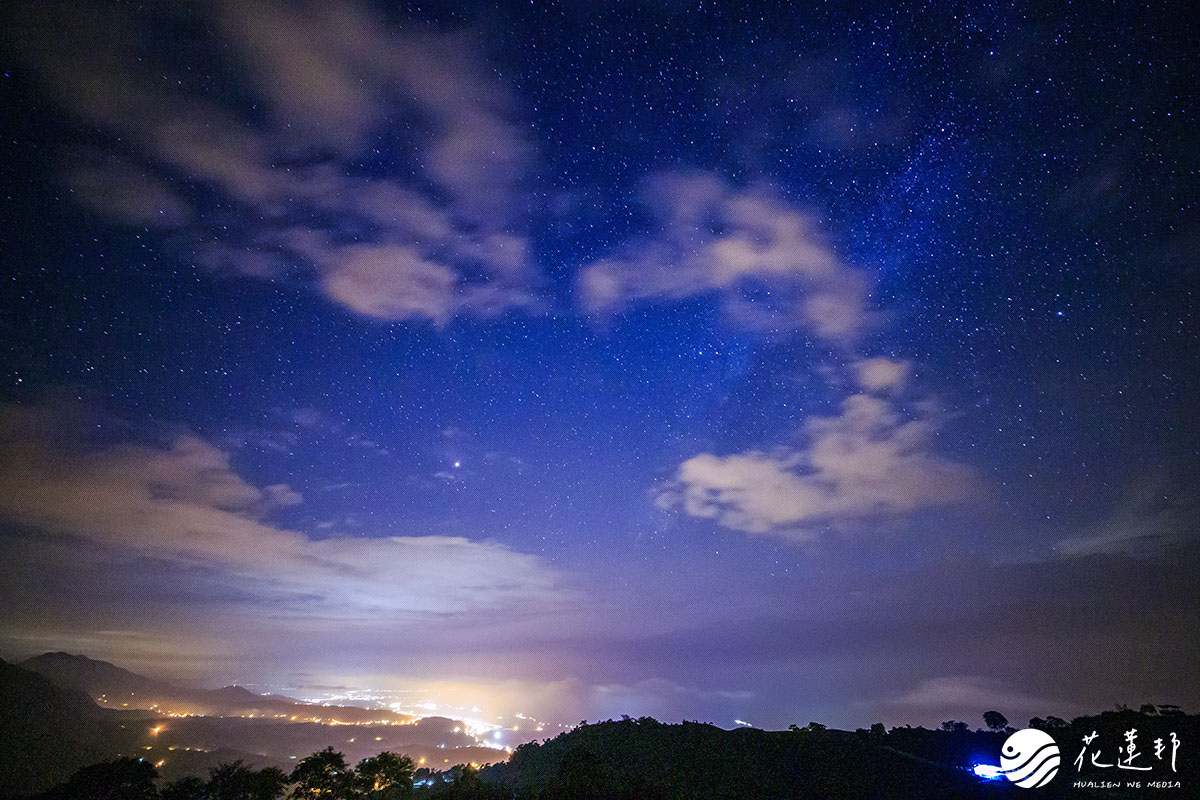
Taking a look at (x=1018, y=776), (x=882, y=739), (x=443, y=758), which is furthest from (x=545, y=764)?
(x=443, y=758)

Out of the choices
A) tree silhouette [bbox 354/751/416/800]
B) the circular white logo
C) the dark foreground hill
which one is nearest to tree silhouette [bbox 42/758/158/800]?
tree silhouette [bbox 354/751/416/800]

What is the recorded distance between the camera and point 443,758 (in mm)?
164250

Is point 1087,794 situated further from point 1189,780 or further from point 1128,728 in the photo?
point 1128,728

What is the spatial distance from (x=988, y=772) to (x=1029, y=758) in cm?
970

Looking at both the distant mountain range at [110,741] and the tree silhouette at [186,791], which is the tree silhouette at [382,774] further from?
the distant mountain range at [110,741]

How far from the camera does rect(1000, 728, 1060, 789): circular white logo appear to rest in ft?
75.3

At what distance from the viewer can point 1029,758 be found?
23250mm

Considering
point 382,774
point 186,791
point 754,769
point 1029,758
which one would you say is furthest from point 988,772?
point 186,791

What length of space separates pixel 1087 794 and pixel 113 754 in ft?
540

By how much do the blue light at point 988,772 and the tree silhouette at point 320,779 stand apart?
140 feet

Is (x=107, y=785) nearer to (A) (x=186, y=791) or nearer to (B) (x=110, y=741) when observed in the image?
(A) (x=186, y=791)

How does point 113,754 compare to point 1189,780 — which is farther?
point 113,754

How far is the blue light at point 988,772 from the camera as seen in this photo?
28473 millimetres

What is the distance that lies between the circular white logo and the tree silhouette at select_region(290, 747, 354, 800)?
40.9m
